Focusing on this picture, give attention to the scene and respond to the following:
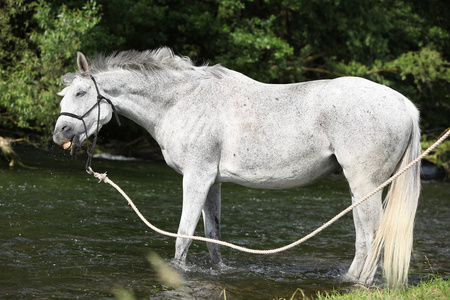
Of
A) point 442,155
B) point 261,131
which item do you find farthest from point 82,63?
point 442,155

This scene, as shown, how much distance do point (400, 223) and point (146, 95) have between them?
9.72 ft

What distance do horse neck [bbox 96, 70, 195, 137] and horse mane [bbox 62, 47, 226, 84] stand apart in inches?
3.5

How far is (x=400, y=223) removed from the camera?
17.5 feet

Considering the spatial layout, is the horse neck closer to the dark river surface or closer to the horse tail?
the dark river surface

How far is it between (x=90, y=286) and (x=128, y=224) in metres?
3.90

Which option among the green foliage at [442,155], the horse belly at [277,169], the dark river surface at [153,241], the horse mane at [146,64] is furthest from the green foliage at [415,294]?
the green foliage at [442,155]

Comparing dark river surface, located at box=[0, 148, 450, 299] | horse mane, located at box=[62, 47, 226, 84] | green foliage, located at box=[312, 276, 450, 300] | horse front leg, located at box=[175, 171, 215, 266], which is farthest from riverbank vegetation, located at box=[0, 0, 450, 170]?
green foliage, located at box=[312, 276, 450, 300]

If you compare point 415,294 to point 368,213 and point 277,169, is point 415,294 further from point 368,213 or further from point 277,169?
point 277,169

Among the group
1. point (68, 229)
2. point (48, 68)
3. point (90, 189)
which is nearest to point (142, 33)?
point (48, 68)

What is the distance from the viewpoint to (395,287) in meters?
5.23

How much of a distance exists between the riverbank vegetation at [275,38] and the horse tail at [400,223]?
12.4m

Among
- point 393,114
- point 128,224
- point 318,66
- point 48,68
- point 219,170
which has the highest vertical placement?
point 318,66

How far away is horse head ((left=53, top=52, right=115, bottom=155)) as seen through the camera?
19.0 feet

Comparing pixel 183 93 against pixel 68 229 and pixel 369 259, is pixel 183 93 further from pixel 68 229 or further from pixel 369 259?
pixel 68 229
